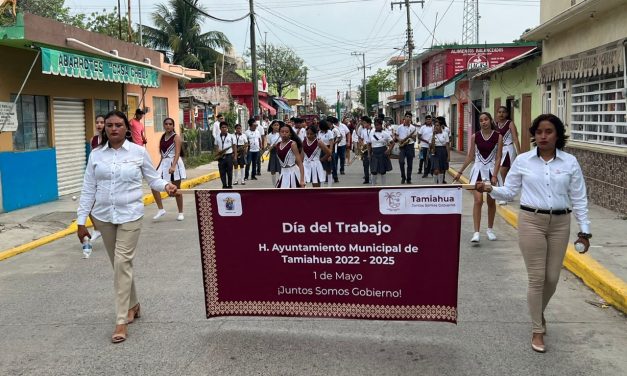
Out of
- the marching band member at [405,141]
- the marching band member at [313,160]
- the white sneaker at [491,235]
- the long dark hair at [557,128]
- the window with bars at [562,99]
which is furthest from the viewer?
the marching band member at [405,141]

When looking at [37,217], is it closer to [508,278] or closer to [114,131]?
[114,131]

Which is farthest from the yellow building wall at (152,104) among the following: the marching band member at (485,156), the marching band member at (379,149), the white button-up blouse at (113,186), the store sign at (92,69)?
the white button-up blouse at (113,186)

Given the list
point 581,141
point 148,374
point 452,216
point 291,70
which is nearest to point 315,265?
point 452,216

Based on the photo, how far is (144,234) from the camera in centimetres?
973

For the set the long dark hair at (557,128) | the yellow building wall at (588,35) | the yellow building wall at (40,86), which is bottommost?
the long dark hair at (557,128)

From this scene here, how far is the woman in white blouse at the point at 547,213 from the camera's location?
459cm

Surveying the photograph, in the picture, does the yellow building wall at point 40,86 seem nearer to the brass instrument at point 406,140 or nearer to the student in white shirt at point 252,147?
the student in white shirt at point 252,147

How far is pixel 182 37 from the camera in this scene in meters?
44.5

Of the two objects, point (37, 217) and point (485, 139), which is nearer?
point (485, 139)

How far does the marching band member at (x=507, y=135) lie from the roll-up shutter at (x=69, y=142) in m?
9.31

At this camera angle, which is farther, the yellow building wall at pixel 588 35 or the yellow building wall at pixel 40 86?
the yellow building wall at pixel 40 86

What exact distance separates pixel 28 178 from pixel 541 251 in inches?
406

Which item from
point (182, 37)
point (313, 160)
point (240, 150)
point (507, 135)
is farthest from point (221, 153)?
point (182, 37)

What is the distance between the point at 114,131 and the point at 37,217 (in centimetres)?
657
